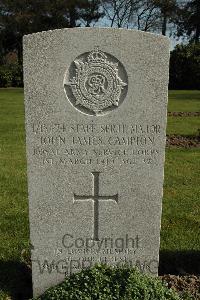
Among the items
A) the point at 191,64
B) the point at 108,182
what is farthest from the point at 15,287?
the point at 191,64

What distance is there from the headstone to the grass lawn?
0.74 meters

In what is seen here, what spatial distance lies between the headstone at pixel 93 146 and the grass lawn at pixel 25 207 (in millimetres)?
736

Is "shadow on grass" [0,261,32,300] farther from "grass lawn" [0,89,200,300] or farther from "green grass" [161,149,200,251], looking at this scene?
"green grass" [161,149,200,251]

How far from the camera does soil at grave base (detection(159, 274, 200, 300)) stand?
13.5 feet

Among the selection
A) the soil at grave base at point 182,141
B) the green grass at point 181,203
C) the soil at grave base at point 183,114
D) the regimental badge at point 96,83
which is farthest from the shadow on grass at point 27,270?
the soil at grave base at point 183,114

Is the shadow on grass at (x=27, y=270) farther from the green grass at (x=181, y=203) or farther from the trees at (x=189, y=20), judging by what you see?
the trees at (x=189, y=20)

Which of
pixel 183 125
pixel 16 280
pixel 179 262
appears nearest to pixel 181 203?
pixel 179 262

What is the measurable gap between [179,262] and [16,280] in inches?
67.5

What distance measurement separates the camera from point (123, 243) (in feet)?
13.4

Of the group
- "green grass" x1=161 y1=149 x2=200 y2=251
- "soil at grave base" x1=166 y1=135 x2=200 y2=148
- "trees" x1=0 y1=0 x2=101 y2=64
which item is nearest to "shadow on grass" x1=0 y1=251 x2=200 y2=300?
"green grass" x1=161 y1=149 x2=200 y2=251

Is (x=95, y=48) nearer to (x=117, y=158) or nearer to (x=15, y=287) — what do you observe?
(x=117, y=158)

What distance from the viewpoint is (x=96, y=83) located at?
368 cm

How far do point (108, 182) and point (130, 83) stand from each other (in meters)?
0.88

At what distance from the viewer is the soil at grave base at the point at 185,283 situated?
4125 millimetres
